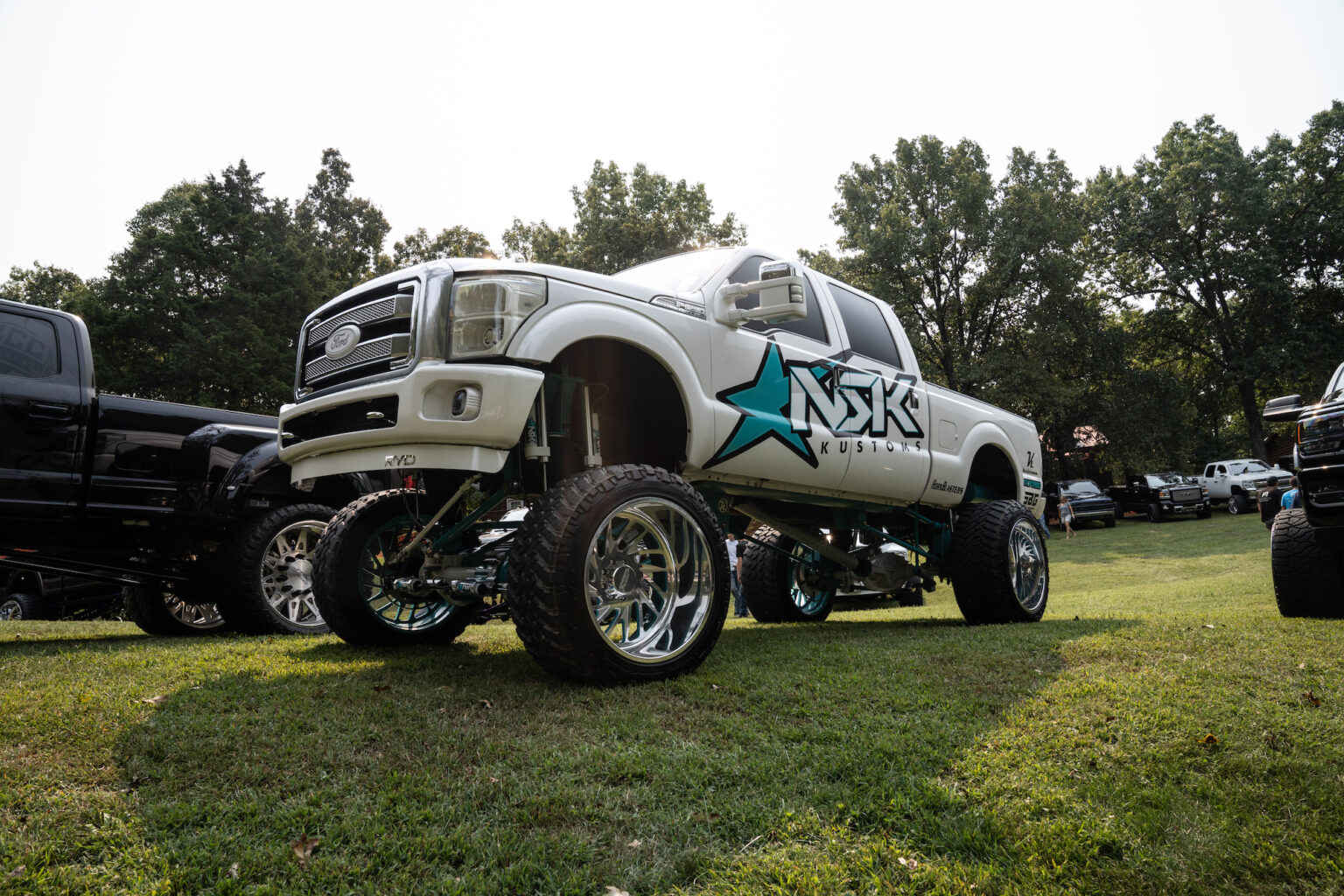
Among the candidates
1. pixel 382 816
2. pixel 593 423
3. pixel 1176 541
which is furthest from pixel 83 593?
pixel 1176 541

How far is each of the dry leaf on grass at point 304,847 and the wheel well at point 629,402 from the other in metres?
2.20

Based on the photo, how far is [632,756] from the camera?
261 centimetres

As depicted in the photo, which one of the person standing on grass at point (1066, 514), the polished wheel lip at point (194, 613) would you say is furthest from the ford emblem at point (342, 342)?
the person standing on grass at point (1066, 514)

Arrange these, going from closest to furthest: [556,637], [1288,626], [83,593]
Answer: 1. [556,637]
2. [1288,626]
3. [83,593]

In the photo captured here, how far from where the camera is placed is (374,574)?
→ 14.9 feet

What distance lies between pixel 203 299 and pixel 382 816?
28.5m

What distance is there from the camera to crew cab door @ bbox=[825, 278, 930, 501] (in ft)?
17.0

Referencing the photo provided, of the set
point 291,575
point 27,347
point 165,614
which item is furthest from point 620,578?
point 165,614

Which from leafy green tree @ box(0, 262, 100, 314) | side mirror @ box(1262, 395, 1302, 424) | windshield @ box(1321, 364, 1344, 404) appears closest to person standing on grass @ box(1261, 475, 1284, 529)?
windshield @ box(1321, 364, 1344, 404)

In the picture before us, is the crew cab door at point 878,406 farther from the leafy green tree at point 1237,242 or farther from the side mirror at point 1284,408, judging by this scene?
the leafy green tree at point 1237,242

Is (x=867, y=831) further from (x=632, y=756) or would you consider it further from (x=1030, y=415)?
(x=1030, y=415)

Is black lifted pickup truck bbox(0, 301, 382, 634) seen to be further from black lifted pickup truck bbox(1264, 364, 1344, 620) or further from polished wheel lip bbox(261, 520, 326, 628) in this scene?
black lifted pickup truck bbox(1264, 364, 1344, 620)

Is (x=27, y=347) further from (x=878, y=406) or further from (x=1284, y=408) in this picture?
(x=1284, y=408)

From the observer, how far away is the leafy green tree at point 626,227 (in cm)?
2922
